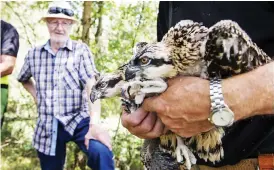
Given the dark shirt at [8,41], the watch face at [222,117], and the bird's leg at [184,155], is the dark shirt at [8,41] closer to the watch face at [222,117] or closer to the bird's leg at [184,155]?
the bird's leg at [184,155]

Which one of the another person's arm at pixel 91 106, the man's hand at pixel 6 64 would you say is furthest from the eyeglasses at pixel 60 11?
the man's hand at pixel 6 64

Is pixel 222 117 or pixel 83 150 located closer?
pixel 222 117

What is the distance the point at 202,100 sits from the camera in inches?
58.4

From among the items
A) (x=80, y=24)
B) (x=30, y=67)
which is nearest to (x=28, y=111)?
(x=80, y=24)

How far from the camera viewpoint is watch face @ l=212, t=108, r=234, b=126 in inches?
56.8

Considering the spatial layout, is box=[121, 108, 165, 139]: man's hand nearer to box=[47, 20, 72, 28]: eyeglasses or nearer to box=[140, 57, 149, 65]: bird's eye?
box=[140, 57, 149, 65]: bird's eye

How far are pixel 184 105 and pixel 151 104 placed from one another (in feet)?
0.36

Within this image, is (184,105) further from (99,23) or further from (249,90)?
(99,23)

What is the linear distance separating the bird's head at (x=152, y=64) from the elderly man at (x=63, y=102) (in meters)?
4.12

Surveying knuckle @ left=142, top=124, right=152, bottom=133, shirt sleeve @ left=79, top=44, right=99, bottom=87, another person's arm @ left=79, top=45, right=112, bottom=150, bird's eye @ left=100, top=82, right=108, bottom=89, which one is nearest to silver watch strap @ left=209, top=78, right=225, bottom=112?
knuckle @ left=142, top=124, right=152, bottom=133

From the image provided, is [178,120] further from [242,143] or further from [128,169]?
[128,169]

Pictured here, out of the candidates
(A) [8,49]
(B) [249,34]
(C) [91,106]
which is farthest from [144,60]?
(A) [8,49]

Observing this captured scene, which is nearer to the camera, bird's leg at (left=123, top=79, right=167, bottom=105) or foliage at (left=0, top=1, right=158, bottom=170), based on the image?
bird's leg at (left=123, top=79, right=167, bottom=105)

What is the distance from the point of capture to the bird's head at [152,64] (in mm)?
1523
